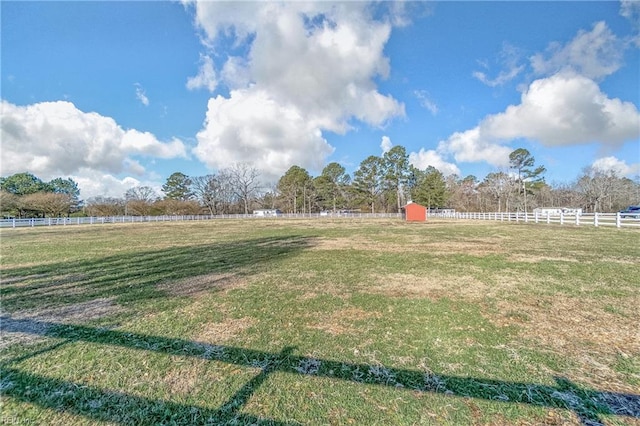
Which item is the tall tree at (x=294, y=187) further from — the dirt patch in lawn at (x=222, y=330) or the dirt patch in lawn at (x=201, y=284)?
the dirt patch in lawn at (x=222, y=330)

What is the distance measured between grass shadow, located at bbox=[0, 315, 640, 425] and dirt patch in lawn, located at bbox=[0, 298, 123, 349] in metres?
0.79

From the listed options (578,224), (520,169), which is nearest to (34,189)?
(578,224)

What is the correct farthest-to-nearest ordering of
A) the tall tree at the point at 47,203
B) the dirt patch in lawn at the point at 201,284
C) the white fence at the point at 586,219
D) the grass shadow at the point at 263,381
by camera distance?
the tall tree at the point at 47,203
the white fence at the point at 586,219
the dirt patch in lawn at the point at 201,284
the grass shadow at the point at 263,381

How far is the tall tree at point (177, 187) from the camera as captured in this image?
250 ft

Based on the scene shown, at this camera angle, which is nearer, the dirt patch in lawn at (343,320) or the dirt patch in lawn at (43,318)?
the dirt patch in lawn at (43,318)

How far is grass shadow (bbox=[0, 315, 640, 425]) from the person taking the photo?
2.34m

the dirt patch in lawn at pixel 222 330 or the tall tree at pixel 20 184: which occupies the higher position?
the tall tree at pixel 20 184

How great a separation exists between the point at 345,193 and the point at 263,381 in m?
75.7

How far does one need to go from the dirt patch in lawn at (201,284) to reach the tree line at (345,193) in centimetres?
5743

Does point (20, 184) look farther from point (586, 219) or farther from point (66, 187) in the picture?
point (586, 219)

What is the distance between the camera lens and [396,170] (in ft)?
217

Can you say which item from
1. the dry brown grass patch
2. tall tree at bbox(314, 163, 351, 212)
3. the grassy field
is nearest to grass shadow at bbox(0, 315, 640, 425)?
the grassy field

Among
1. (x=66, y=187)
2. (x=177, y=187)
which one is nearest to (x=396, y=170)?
(x=177, y=187)

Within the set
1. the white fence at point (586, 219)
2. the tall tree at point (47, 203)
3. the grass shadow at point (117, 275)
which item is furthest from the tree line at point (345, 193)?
the grass shadow at point (117, 275)
